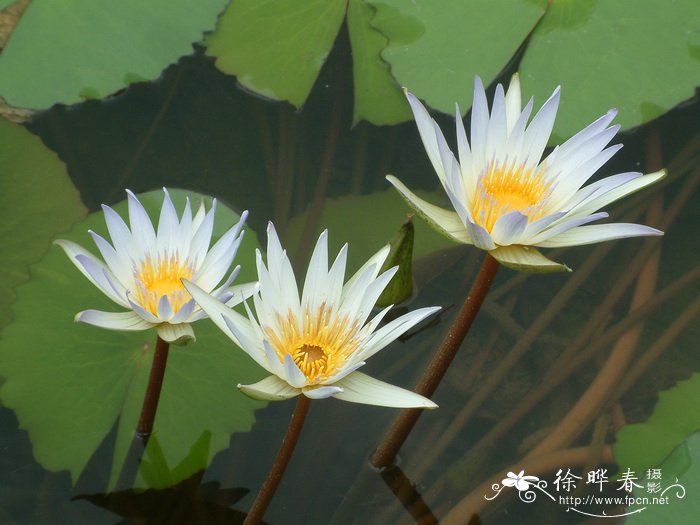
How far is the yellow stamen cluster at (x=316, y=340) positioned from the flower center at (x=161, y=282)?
0.27 metres

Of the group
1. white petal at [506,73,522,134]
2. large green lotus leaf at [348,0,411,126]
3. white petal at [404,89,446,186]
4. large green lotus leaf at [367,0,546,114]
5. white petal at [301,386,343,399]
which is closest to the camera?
white petal at [301,386,343,399]

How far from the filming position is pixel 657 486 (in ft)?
6.28

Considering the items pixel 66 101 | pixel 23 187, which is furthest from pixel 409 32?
pixel 23 187

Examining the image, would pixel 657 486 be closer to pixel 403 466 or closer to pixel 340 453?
pixel 403 466

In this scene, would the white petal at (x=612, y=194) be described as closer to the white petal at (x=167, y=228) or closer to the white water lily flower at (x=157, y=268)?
the white water lily flower at (x=157, y=268)

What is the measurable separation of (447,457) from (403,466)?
0.14m

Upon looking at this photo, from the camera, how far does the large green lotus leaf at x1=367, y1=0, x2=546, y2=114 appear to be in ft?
8.77

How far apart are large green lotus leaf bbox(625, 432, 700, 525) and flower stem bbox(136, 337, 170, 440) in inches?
46.4

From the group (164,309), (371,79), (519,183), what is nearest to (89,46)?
(371,79)

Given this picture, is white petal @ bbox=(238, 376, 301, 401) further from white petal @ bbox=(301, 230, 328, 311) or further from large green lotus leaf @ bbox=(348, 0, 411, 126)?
large green lotus leaf @ bbox=(348, 0, 411, 126)

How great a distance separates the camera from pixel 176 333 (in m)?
1.73

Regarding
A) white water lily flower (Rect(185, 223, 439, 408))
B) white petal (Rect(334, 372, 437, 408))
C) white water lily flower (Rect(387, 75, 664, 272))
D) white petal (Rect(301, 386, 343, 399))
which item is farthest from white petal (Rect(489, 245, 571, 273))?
white petal (Rect(301, 386, 343, 399))

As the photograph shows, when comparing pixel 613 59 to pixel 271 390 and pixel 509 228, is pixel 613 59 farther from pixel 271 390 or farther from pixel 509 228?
pixel 271 390

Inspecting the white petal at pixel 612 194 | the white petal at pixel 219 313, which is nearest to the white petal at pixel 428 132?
the white petal at pixel 612 194
